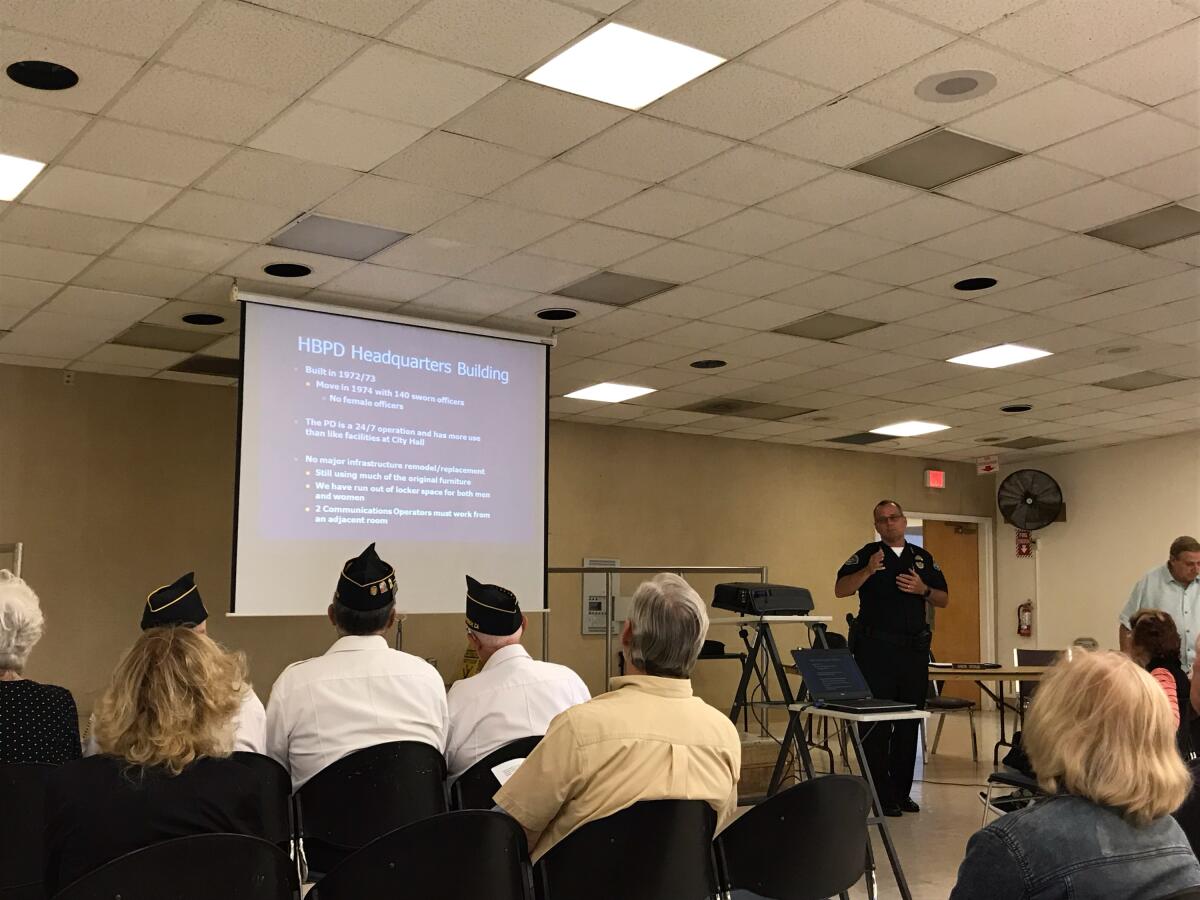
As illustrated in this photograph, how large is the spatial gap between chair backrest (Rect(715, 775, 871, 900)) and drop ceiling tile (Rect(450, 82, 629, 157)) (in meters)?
2.36

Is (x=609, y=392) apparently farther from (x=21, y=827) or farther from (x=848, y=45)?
(x=21, y=827)

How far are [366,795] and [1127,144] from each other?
3.44 meters

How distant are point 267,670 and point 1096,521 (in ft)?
26.7

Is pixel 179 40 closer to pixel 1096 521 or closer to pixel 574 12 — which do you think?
pixel 574 12

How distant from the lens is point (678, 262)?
18.4ft

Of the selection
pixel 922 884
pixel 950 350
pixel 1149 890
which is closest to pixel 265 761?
pixel 1149 890

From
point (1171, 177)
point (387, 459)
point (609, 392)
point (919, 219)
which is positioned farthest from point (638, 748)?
point (609, 392)

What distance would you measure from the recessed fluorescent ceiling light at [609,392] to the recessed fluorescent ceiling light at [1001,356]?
232cm

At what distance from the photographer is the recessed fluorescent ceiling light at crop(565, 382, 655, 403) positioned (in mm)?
Answer: 8602

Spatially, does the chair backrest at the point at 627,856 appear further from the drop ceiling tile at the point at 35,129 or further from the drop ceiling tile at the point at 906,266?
the drop ceiling tile at the point at 906,266

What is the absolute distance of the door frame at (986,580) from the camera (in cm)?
1258

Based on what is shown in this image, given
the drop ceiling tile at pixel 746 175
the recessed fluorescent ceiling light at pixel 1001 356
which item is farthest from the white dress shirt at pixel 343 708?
the recessed fluorescent ceiling light at pixel 1001 356

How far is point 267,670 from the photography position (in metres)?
8.52

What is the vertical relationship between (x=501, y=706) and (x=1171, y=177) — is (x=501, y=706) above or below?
below
